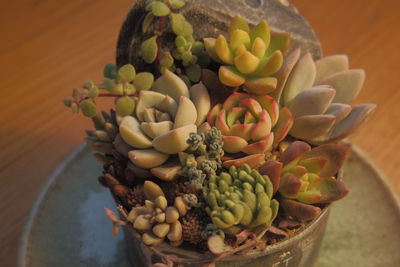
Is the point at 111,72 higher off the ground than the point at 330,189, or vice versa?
the point at 111,72

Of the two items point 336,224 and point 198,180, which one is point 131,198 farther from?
point 336,224

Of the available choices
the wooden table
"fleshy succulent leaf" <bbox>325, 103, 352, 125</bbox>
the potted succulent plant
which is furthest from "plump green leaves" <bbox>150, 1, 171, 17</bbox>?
the wooden table

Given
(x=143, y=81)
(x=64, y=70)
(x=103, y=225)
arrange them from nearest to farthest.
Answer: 1. (x=143, y=81)
2. (x=103, y=225)
3. (x=64, y=70)

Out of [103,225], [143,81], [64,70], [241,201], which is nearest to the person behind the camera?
[241,201]

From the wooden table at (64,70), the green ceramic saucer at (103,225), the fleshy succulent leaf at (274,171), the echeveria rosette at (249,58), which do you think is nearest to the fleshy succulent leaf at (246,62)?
the echeveria rosette at (249,58)

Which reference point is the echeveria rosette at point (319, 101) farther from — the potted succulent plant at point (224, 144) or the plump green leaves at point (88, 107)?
the plump green leaves at point (88, 107)

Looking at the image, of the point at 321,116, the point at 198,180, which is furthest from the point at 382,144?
the point at 198,180

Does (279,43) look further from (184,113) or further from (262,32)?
(184,113)

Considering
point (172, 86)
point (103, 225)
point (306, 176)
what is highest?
point (172, 86)

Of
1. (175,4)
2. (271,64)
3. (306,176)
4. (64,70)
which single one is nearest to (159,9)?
(175,4)
